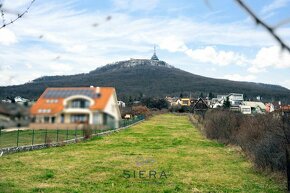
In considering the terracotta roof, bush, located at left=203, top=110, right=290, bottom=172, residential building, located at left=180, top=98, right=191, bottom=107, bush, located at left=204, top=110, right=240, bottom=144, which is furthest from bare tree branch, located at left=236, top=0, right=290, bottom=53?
residential building, located at left=180, top=98, right=191, bottom=107

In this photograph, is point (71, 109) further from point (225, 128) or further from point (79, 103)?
point (225, 128)

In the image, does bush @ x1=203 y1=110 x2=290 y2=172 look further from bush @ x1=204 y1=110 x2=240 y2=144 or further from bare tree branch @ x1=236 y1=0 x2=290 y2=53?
bare tree branch @ x1=236 y1=0 x2=290 y2=53

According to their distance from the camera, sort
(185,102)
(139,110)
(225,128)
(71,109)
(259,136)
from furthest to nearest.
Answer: (185,102), (225,128), (139,110), (259,136), (71,109)

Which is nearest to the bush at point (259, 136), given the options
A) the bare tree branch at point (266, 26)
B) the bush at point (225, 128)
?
the bush at point (225, 128)

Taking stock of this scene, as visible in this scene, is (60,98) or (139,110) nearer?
(60,98)

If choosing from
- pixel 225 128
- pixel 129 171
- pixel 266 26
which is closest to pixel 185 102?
pixel 225 128

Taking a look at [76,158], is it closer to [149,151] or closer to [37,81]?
[149,151]
